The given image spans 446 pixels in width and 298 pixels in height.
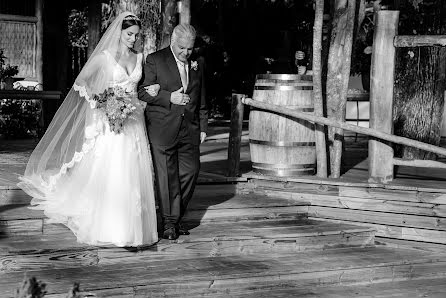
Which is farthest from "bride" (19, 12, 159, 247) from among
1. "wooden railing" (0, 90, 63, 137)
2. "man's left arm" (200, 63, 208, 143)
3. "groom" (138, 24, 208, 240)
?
"wooden railing" (0, 90, 63, 137)

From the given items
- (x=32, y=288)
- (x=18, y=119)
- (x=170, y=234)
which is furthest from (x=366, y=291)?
(x=18, y=119)

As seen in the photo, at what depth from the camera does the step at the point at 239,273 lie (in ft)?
23.3

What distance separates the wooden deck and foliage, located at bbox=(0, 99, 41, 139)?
534 centimetres

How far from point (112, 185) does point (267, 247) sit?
5.34 ft

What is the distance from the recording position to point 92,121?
27.1ft

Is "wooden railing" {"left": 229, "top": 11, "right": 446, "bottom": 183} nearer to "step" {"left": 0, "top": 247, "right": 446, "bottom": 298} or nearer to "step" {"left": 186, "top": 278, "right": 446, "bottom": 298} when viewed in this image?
"step" {"left": 0, "top": 247, "right": 446, "bottom": 298}

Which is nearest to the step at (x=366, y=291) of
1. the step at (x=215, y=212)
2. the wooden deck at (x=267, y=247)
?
the wooden deck at (x=267, y=247)

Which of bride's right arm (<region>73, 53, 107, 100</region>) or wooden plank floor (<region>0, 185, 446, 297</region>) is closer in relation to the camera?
wooden plank floor (<region>0, 185, 446, 297</region>)

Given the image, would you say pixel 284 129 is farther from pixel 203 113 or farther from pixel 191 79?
pixel 191 79

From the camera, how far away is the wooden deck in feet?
24.2

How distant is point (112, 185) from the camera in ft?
26.0

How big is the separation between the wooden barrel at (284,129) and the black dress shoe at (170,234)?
7.58 feet

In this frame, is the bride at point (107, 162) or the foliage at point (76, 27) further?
the foliage at point (76, 27)

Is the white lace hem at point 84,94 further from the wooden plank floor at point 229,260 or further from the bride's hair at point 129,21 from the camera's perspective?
the wooden plank floor at point 229,260
